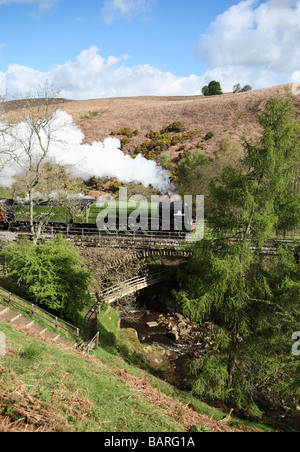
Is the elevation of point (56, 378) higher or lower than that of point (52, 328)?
higher

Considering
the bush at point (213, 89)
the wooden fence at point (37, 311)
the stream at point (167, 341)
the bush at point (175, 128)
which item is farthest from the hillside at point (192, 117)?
the wooden fence at point (37, 311)

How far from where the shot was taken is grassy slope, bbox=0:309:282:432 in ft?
18.0

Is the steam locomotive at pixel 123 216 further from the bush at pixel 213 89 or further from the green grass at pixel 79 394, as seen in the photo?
the bush at pixel 213 89

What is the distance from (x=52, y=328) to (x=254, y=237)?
9.92m

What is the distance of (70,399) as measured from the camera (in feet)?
21.1

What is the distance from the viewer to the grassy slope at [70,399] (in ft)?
18.0

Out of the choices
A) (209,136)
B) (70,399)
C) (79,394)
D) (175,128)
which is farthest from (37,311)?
(175,128)

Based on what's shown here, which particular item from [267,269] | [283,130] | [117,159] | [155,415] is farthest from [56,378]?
[117,159]

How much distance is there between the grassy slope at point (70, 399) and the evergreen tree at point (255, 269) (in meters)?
2.14

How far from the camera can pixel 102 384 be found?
27.0 feet

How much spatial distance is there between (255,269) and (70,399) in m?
7.15

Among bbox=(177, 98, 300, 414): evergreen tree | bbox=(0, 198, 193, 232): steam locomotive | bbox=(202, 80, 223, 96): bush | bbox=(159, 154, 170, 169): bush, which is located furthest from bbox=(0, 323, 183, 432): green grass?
bbox=(202, 80, 223, 96): bush

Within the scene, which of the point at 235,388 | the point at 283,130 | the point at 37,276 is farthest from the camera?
the point at 37,276

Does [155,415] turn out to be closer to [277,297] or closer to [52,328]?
→ [277,297]
